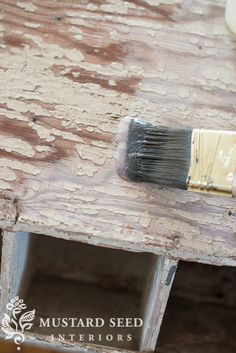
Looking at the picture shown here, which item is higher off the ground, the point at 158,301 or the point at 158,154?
the point at 158,154

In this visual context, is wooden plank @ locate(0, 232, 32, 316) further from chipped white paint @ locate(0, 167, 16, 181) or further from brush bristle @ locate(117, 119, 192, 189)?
brush bristle @ locate(117, 119, 192, 189)

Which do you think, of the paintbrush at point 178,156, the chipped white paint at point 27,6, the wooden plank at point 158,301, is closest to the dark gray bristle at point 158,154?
the paintbrush at point 178,156

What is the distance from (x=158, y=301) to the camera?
0.88m

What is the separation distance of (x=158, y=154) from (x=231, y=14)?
0.24 m

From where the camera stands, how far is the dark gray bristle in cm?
80

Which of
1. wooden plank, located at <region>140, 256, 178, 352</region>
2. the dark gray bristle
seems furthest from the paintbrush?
wooden plank, located at <region>140, 256, 178, 352</region>

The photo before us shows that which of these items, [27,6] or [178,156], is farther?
[27,6]

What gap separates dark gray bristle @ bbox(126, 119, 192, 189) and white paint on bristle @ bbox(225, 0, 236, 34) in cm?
18

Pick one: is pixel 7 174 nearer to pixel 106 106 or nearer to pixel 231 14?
pixel 106 106

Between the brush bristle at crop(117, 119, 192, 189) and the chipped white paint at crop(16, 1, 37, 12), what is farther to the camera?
the chipped white paint at crop(16, 1, 37, 12)

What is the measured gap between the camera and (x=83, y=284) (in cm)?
123

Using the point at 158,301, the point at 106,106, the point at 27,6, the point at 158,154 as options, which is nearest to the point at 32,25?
the point at 27,6

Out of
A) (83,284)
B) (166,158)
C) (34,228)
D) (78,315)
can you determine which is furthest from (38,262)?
(166,158)

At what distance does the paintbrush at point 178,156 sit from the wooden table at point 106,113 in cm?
4
